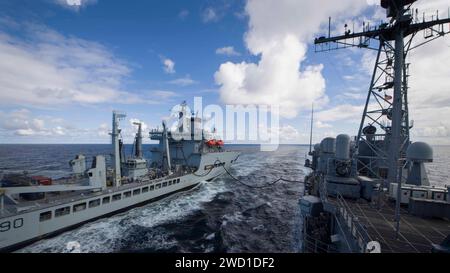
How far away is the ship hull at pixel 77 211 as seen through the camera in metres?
14.7

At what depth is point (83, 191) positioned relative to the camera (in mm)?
20984

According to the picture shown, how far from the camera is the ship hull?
577 inches

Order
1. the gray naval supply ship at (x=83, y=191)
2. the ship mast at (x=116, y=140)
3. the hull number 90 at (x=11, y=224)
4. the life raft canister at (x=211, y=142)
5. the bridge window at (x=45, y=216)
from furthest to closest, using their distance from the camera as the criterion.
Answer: the life raft canister at (x=211, y=142) → the ship mast at (x=116, y=140) → the bridge window at (x=45, y=216) → the gray naval supply ship at (x=83, y=191) → the hull number 90 at (x=11, y=224)

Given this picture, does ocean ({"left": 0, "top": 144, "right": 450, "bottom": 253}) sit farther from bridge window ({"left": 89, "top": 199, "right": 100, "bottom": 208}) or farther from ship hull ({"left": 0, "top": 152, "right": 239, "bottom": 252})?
bridge window ({"left": 89, "top": 199, "right": 100, "bottom": 208})

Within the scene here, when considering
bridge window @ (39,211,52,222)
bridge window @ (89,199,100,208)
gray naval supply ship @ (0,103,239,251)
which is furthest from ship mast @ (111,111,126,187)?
bridge window @ (39,211,52,222)

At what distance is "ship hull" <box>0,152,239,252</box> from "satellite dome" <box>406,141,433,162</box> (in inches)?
1048

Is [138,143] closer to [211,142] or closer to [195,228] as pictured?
[211,142]

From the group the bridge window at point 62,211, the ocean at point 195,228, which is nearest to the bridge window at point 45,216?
the bridge window at point 62,211

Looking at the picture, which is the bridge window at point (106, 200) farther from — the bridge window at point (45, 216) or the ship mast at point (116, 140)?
the bridge window at point (45, 216)

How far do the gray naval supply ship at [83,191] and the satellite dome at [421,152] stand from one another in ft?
87.3

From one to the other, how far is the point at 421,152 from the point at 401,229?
720 cm

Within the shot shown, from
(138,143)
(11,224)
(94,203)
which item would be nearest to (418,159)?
(94,203)

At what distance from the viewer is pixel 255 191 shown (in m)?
31.1
